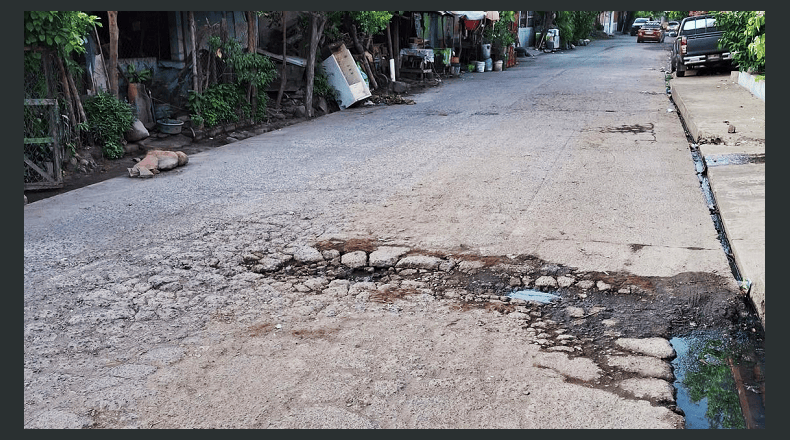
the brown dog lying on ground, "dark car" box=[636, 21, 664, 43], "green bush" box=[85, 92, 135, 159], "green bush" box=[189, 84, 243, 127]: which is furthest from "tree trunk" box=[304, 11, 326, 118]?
"dark car" box=[636, 21, 664, 43]

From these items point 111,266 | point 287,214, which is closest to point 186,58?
point 287,214

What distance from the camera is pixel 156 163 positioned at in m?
9.80

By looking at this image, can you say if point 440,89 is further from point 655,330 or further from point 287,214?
point 655,330

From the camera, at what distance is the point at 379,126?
13.6 metres

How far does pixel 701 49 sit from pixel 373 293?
55.9ft

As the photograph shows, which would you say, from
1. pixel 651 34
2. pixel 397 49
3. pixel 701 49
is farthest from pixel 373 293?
pixel 651 34

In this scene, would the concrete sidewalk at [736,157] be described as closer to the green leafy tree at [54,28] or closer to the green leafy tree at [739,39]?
the green leafy tree at [739,39]

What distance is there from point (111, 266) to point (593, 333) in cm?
370

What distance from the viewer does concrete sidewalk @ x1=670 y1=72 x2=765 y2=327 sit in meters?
5.39

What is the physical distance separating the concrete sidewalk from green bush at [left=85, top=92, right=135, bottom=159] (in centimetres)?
849

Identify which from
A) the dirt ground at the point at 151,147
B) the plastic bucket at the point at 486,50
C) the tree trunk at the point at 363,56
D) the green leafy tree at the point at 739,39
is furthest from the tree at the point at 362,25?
the plastic bucket at the point at 486,50

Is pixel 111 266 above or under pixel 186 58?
under

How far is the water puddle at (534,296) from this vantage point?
490 cm

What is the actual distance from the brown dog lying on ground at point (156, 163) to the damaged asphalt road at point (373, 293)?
0.85ft
